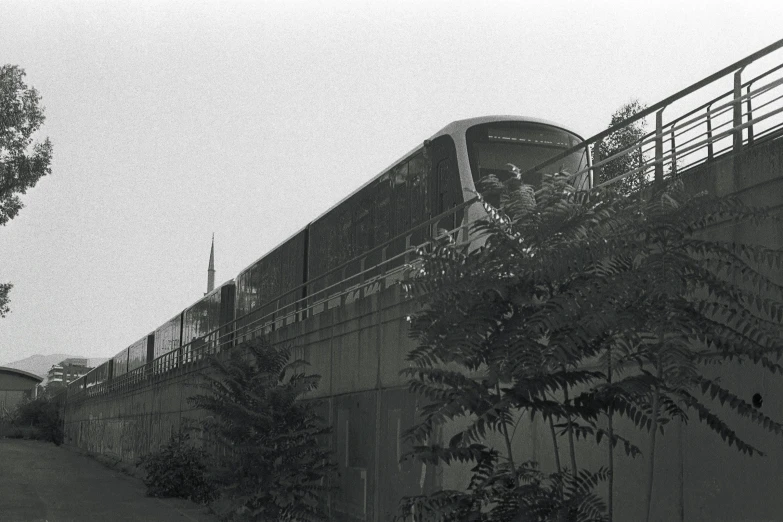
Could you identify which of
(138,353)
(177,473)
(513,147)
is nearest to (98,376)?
(138,353)

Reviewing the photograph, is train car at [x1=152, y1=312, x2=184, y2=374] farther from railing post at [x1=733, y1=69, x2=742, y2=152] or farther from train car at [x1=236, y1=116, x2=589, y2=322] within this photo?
railing post at [x1=733, y1=69, x2=742, y2=152]

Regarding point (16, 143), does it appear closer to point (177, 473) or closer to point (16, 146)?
point (16, 146)

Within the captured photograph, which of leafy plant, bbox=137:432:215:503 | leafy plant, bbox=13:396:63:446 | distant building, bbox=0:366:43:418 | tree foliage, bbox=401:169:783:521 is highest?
distant building, bbox=0:366:43:418

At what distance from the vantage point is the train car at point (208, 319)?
3407 centimetres

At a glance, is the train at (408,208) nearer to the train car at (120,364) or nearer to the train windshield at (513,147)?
the train windshield at (513,147)

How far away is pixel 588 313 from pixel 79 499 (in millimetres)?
22437

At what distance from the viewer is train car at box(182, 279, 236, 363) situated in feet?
112

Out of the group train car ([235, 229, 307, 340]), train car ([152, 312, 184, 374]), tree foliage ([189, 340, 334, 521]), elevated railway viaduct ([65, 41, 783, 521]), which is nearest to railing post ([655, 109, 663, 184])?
elevated railway viaduct ([65, 41, 783, 521])

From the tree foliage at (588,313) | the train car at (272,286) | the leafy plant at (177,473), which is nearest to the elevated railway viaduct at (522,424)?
the tree foliage at (588,313)

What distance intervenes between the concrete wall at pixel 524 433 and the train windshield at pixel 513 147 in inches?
111

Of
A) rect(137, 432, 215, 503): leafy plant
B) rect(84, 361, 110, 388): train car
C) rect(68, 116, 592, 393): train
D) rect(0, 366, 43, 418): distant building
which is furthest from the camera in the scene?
rect(0, 366, 43, 418): distant building

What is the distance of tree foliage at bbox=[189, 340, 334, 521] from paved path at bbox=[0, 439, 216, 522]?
4.91 meters

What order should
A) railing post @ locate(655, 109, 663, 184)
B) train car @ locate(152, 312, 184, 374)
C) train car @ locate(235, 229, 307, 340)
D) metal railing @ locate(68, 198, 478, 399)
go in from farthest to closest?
train car @ locate(152, 312, 184, 374)
train car @ locate(235, 229, 307, 340)
metal railing @ locate(68, 198, 478, 399)
railing post @ locate(655, 109, 663, 184)

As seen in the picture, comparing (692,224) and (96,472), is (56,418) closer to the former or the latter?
(96,472)
